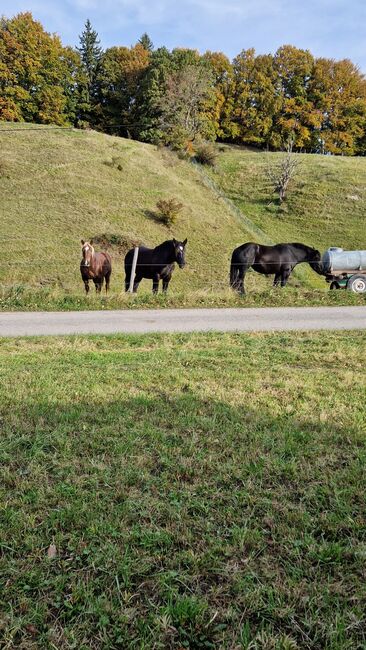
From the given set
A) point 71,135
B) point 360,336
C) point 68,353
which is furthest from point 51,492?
point 71,135

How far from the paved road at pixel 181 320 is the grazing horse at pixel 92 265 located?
389cm

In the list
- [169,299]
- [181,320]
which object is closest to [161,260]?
[169,299]

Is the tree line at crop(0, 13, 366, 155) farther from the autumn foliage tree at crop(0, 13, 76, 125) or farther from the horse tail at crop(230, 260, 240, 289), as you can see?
the horse tail at crop(230, 260, 240, 289)

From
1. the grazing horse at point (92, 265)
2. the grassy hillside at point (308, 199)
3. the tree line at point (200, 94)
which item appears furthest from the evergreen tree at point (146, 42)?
the grazing horse at point (92, 265)

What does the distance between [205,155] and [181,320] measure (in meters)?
42.5

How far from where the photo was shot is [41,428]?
3.91 metres

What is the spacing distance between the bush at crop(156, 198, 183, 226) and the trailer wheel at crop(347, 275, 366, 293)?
17.3 meters

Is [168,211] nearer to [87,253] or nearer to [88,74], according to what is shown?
[87,253]

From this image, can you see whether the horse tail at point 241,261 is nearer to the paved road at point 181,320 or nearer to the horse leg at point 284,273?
the horse leg at point 284,273

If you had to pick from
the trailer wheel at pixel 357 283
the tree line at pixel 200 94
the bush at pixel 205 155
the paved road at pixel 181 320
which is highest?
the tree line at pixel 200 94

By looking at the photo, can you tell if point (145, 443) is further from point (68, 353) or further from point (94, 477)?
point (68, 353)

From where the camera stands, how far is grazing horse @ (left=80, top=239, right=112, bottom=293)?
1452 centimetres

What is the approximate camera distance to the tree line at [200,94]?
2311 inches

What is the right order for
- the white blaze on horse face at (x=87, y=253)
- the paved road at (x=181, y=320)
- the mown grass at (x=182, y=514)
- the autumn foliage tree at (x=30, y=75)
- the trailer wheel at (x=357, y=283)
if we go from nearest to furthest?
the mown grass at (x=182, y=514)
the paved road at (x=181, y=320)
the white blaze on horse face at (x=87, y=253)
the trailer wheel at (x=357, y=283)
the autumn foliage tree at (x=30, y=75)
